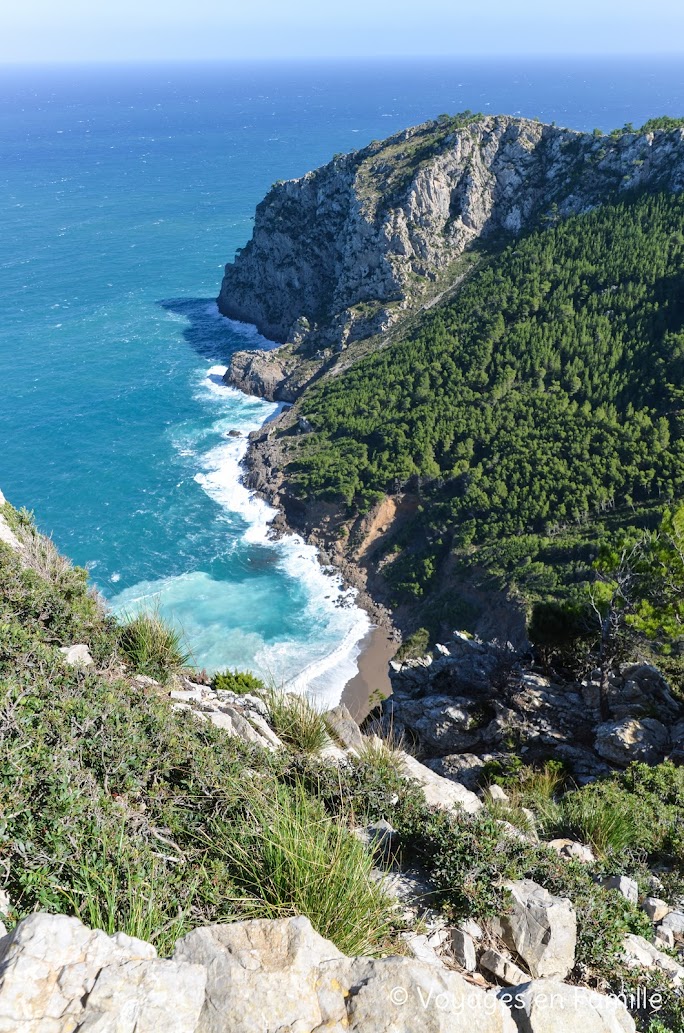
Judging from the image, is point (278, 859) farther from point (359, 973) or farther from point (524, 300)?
point (524, 300)

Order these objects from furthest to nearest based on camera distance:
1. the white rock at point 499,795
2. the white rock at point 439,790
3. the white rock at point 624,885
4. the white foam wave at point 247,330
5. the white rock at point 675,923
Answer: the white foam wave at point 247,330 → the white rock at point 499,795 → the white rock at point 439,790 → the white rock at point 624,885 → the white rock at point 675,923

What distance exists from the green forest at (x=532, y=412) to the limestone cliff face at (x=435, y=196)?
16.0ft

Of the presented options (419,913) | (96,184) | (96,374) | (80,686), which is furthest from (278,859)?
(96,184)


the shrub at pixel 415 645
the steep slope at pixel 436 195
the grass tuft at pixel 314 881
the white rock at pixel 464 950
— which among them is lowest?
the shrub at pixel 415 645

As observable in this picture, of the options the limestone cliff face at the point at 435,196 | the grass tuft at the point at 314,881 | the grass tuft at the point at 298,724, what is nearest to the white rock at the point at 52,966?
the grass tuft at the point at 314,881

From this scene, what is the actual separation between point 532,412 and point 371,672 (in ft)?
85.8

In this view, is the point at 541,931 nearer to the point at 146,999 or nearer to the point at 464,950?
the point at 464,950

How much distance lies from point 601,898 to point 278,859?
4.80 m

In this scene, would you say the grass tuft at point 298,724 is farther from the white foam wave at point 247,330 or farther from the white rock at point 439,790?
the white foam wave at point 247,330

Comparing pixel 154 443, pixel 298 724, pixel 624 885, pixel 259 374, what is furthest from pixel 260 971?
pixel 259 374

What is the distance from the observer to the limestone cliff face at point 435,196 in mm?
69750

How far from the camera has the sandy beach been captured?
41.4 m

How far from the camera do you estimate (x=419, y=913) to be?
7.96 metres

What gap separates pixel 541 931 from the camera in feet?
25.0
